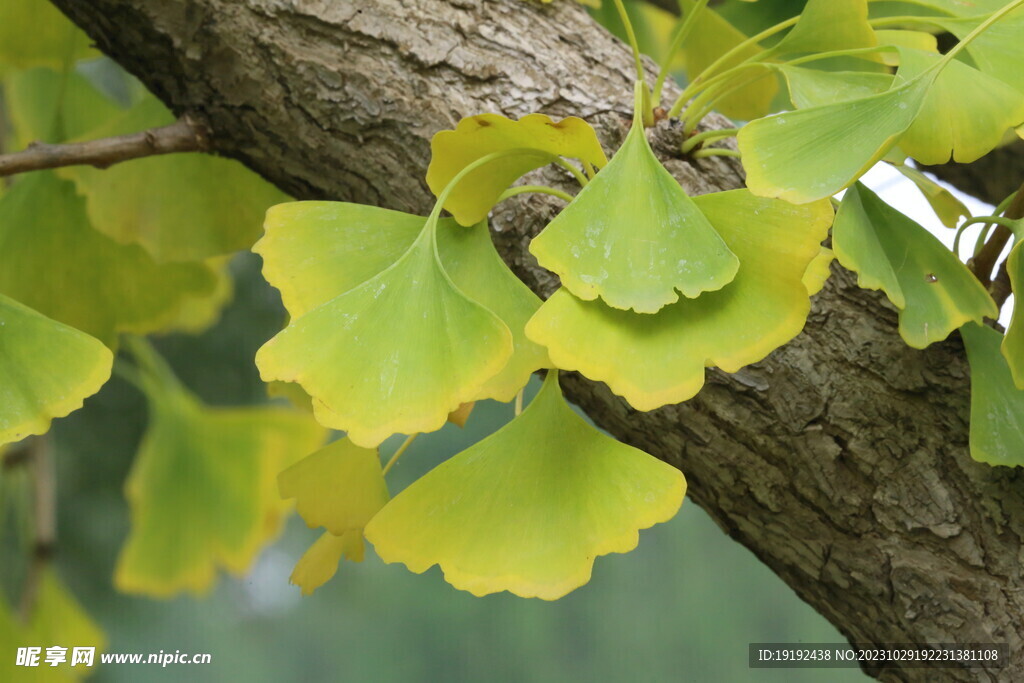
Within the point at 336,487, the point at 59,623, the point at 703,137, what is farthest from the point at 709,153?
the point at 59,623

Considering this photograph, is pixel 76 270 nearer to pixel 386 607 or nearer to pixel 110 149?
pixel 110 149

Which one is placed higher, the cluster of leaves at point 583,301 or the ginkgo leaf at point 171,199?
the cluster of leaves at point 583,301

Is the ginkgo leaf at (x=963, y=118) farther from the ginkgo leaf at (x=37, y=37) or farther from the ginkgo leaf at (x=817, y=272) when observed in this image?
the ginkgo leaf at (x=37, y=37)

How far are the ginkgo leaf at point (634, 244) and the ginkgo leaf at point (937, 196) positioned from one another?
0.47ft

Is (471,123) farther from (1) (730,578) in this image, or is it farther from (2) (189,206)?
(1) (730,578)

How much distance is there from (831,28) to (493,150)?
0.16m

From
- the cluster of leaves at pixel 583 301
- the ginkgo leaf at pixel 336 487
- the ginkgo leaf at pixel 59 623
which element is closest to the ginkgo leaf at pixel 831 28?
the cluster of leaves at pixel 583 301

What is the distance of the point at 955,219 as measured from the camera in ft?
1.27

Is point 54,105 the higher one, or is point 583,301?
point 583,301

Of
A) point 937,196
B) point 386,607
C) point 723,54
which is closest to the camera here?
point 937,196

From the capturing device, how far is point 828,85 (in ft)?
1.13

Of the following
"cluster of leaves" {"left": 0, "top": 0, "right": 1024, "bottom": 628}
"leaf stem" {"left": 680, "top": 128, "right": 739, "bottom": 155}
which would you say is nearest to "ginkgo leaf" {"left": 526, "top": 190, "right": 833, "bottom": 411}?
"cluster of leaves" {"left": 0, "top": 0, "right": 1024, "bottom": 628}

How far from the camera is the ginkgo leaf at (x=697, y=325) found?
10.5 inches

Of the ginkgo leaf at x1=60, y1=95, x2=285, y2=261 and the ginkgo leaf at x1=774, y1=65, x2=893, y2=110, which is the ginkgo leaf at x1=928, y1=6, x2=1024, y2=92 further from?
the ginkgo leaf at x1=60, y1=95, x2=285, y2=261
